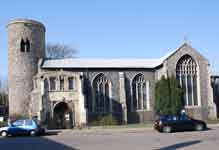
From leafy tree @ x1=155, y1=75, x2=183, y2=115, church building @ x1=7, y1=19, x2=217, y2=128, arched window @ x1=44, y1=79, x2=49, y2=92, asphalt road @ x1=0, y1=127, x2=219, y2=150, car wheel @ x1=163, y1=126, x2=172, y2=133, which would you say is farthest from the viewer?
church building @ x1=7, y1=19, x2=217, y2=128

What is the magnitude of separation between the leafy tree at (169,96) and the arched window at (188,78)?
1565 mm

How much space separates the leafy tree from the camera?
4431 cm

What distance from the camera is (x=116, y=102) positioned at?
45156mm

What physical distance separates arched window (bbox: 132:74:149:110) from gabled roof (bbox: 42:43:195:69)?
1885 mm

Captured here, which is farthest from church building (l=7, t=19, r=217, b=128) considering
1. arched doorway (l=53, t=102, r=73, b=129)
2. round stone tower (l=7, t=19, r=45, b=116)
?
arched doorway (l=53, t=102, r=73, b=129)

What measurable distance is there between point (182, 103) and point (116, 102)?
8.45 metres

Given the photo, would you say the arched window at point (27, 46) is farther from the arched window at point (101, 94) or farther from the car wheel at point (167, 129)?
the car wheel at point (167, 129)

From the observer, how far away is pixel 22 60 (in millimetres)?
45906

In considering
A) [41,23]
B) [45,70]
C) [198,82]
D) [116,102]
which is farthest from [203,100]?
[41,23]

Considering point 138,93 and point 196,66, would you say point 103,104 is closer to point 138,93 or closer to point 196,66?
point 138,93

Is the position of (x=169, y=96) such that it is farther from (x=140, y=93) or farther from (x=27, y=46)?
(x=27, y=46)

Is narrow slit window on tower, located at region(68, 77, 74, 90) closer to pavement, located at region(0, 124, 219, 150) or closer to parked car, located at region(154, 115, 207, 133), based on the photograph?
parked car, located at region(154, 115, 207, 133)

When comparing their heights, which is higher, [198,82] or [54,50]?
[54,50]

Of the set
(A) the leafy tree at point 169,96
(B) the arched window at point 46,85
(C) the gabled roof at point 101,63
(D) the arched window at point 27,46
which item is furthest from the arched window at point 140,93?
(D) the arched window at point 27,46
